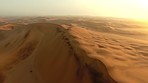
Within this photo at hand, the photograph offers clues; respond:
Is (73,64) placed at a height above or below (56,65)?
above

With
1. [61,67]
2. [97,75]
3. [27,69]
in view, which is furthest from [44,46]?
[97,75]

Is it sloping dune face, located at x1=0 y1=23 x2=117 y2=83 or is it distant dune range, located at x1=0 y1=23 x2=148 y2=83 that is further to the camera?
sloping dune face, located at x1=0 y1=23 x2=117 y2=83

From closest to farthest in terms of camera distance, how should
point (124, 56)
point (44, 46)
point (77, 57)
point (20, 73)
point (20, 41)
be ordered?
point (77, 57)
point (124, 56)
point (20, 73)
point (44, 46)
point (20, 41)

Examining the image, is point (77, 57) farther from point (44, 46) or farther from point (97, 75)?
point (44, 46)

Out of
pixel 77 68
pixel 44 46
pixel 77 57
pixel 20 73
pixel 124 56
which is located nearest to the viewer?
pixel 77 68

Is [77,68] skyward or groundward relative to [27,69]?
skyward

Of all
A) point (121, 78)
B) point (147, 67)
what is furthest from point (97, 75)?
point (147, 67)

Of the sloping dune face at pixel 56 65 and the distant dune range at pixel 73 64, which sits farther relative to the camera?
the sloping dune face at pixel 56 65

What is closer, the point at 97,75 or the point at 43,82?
the point at 97,75

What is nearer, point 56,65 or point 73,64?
point 73,64
